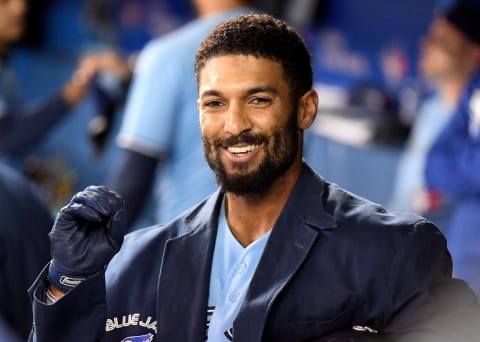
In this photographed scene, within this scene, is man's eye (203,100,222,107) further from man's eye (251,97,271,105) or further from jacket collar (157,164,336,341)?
jacket collar (157,164,336,341)

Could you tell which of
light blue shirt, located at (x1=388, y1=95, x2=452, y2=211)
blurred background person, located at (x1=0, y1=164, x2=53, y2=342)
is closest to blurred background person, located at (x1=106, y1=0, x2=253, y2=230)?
blurred background person, located at (x1=0, y1=164, x2=53, y2=342)

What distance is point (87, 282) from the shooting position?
5.32 ft

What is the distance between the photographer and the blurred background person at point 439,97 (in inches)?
138

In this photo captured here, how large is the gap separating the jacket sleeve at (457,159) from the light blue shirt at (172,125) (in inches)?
32.2

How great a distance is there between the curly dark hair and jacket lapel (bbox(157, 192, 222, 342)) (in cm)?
29

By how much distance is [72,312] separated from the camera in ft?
5.36

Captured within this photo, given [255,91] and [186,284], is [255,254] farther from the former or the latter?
[255,91]

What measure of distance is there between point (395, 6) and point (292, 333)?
4.35m

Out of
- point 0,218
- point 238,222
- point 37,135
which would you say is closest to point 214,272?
point 238,222

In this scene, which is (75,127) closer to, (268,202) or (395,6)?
(395,6)

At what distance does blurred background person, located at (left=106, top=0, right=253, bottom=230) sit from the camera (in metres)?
2.55

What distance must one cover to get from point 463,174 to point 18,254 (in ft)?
4.58

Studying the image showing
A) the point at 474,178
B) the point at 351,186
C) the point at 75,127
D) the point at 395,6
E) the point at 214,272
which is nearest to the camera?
the point at 214,272

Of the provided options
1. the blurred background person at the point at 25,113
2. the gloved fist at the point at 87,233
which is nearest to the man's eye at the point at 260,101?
the gloved fist at the point at 87,233
